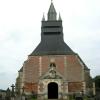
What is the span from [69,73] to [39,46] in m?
6.84

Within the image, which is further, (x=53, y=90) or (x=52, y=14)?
(x=52, y=14)

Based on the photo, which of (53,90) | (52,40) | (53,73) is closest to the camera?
(53,73)

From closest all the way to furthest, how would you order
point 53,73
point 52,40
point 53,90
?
point 53,73 → point 53,90 → point 52,40

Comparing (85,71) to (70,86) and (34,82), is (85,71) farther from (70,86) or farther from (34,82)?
(34,82)

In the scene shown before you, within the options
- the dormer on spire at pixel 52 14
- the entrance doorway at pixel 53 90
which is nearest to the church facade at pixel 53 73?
the entrance doorway at pixel 53 90

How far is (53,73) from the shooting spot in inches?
2009

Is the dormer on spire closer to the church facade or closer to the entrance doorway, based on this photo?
the church facade

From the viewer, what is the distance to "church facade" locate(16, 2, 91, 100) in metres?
51.1

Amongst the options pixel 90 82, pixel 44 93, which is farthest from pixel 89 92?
pixel 44 93

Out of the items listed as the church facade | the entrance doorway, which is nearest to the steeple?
the church facade

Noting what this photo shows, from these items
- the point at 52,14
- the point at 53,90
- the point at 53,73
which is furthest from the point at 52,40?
the point at 53,90

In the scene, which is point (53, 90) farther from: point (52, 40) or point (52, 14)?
point (52, 14)

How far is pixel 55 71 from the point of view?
50969 millimetres

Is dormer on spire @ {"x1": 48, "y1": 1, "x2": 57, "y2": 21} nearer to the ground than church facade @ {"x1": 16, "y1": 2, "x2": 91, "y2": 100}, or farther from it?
farther from it
